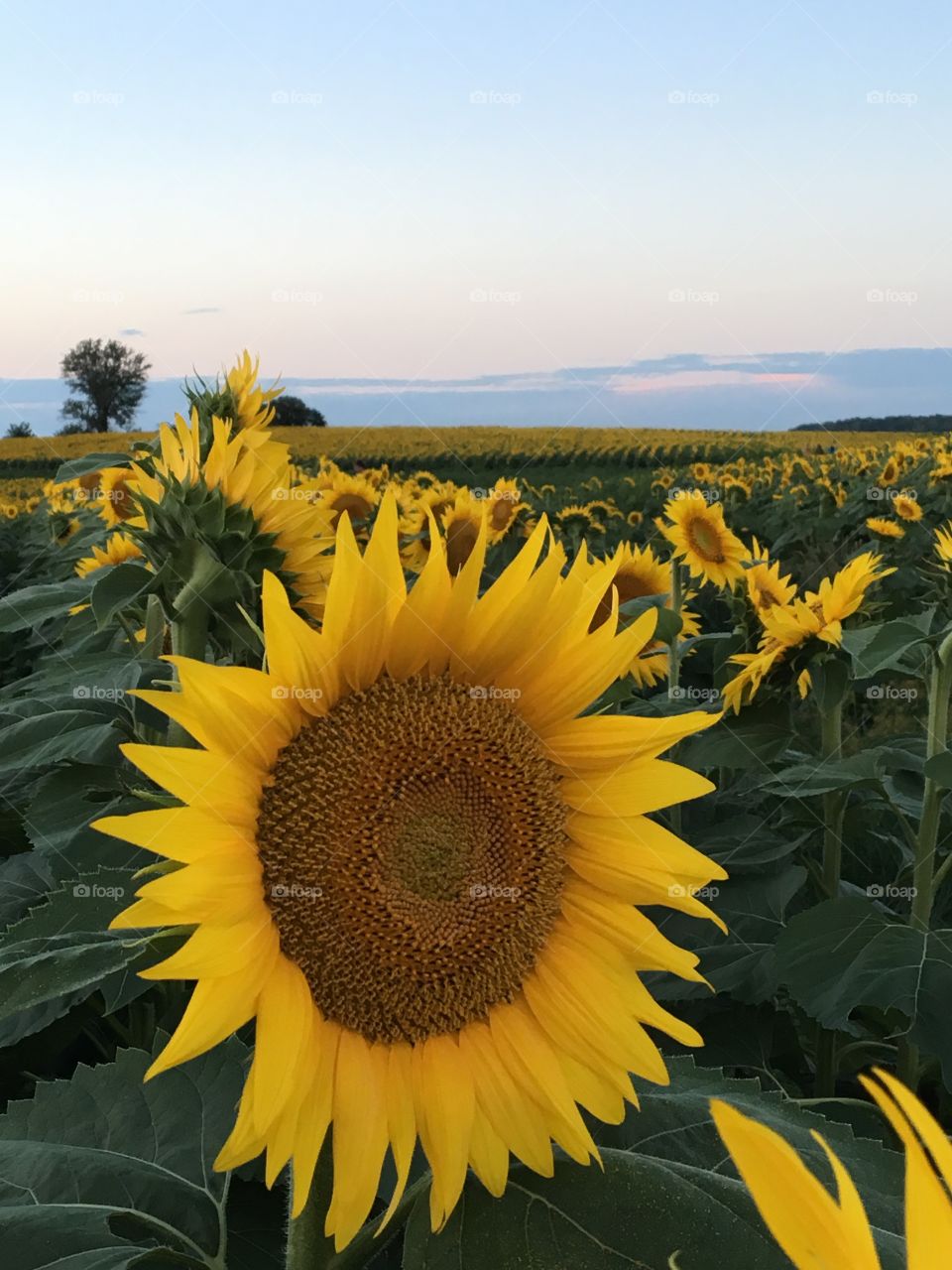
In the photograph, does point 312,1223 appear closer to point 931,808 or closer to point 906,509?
point 931,808

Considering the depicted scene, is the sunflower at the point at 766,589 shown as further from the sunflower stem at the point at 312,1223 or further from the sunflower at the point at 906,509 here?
the sunflower at the point at 906,509

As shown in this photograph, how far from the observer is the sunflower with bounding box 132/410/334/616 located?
2.02 meters

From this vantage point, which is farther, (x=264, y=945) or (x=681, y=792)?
(x=681, y=792)

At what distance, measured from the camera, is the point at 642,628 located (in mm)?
1224

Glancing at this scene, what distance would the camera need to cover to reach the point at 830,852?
9.53 ft

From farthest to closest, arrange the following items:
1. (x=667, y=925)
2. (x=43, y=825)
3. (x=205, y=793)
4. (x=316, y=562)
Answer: (x=667, y=925), (x=316, y=562), (x=43, y=825), (x=205, y=793)

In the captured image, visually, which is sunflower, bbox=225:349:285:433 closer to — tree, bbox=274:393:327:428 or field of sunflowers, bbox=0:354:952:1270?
field of sunflowers, bbox=0:354:952:1270

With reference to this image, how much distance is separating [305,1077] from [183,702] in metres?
0.39

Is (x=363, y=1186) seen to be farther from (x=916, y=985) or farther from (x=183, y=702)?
(x=916, y=985)

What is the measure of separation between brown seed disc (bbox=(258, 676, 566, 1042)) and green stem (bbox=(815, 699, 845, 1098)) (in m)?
1.60

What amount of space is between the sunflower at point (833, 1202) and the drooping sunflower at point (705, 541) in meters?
4.83

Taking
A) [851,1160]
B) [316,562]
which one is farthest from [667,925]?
[851,1160]

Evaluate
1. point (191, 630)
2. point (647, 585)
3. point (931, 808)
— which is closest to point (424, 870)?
point (191, 630)

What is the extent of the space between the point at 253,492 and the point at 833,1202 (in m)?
1.82
